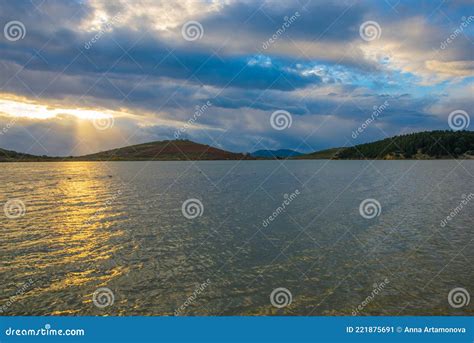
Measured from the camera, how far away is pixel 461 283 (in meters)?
25.7

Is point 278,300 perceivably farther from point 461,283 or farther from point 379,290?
point 461,283

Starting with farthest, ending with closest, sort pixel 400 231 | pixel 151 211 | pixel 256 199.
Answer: pixel 256 199 < pixel 151 211 < pixel 400 231

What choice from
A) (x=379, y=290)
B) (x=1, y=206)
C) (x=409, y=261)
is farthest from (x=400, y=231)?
(x=1, y=206)

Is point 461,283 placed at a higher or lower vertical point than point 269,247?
lower

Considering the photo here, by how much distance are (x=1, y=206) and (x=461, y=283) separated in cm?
6940

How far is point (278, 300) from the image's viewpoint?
2270 centimetres

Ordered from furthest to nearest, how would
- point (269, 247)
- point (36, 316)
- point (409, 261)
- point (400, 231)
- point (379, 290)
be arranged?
point (400, 231) → point (269, 247) → point (409, 261) → point (379, 290) → point (36, 316)

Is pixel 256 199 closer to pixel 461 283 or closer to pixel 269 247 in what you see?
pixel 269 247

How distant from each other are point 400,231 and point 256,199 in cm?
3331

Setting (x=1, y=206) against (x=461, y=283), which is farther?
(x=1, y=206)

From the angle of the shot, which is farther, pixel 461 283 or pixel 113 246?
pixel 113 246

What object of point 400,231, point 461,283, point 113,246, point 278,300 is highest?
point 113,246

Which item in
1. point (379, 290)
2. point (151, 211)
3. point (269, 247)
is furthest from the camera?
point (151, 211)

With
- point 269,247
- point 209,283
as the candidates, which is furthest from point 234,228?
point 209,283
